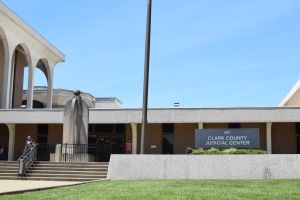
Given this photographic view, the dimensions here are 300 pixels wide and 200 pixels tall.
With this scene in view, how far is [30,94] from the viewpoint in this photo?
143 feet

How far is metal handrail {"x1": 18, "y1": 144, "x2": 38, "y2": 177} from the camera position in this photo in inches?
905

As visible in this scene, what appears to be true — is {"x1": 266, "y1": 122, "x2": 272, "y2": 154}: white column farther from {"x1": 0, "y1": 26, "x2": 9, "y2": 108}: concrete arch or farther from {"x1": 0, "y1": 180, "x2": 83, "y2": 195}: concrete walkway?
{"x1": 0, "y1": 26, "x2": 9, "y2": 108}: concrete arch

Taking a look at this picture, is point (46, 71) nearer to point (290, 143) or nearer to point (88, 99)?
point (88, 99)

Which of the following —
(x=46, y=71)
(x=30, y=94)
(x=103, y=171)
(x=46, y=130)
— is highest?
(x=46, y=71)

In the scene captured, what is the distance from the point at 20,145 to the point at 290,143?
61.8 ft

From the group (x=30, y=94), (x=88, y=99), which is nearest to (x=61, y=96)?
(x=88, y=99)

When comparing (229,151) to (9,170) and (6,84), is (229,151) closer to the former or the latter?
(9,170)

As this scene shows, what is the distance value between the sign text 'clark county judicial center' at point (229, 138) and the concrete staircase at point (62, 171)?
4806 mm

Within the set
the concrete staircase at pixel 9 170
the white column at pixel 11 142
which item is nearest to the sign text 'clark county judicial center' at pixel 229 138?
the concrete staircase at pixel 9 170

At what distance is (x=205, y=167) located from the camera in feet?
66.9

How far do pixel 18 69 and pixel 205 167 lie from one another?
28539 millimetres

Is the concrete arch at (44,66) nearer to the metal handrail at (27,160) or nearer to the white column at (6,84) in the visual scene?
the white column at (6,84)

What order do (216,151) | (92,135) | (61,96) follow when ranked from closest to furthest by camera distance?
(216,151), (92,135), (61,96)

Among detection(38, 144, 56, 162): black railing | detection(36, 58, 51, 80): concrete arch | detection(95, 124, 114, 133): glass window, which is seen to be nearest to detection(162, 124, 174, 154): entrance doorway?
detection(95, 124, 114, 133): glass window
